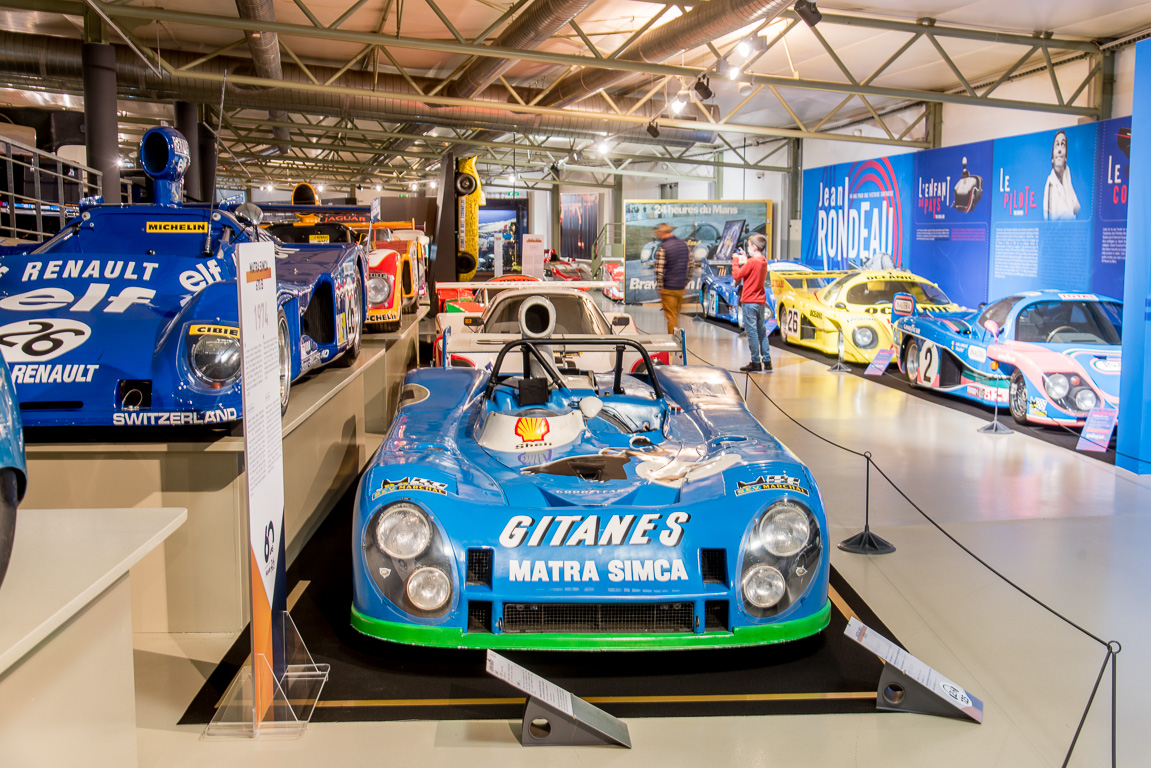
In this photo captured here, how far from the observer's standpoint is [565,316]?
7.43 metres

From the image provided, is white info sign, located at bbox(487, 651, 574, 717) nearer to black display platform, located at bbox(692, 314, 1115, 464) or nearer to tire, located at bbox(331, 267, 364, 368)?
tire, located at bbox(331, 267, 364, 368)

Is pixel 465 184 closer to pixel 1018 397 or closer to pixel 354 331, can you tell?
pixel 354 331

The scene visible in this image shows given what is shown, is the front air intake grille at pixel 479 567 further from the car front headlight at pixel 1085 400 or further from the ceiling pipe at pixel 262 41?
the ceiling pipe at pixel 262 41

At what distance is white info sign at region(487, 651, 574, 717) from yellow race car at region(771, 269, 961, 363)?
8.52 meters

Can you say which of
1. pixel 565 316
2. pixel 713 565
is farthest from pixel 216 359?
pixel 565 316

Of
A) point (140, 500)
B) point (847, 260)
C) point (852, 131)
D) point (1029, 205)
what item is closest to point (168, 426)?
point (140, 500)

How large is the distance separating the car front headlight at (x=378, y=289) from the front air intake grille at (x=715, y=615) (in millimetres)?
5527

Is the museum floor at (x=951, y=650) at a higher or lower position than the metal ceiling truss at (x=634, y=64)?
lower

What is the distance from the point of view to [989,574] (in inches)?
168

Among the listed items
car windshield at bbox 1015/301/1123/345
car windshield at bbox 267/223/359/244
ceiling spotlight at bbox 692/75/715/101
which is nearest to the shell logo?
car windshield at bbox 267/223/359/244

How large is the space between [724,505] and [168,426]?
2.13 metres

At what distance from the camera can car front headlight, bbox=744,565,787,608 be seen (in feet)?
10.1

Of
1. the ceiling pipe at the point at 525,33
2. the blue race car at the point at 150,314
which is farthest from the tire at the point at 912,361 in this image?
the blue race car at the point at 150,314

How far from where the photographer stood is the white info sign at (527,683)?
104 inches
